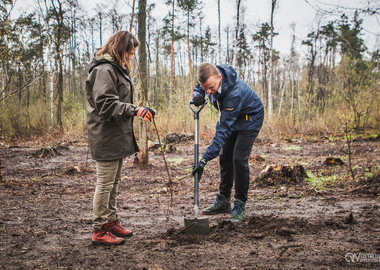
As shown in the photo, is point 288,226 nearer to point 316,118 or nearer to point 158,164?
point 158,164

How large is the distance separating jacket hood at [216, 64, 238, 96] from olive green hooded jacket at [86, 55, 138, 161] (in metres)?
1.23

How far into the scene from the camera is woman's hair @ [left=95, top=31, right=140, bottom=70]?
266 cm

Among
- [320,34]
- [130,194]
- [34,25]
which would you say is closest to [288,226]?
[130,194]

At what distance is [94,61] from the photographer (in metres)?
2.64

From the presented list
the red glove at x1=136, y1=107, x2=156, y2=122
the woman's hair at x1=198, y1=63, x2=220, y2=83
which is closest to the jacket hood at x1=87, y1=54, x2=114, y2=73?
the red glove at x1=136, y1=107, x2=156, y2=122

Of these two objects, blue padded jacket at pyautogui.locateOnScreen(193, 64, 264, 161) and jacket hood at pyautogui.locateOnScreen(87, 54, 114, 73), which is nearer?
jacket hood at pyautogui.locateOnScreen(87, 54, 114, 73)

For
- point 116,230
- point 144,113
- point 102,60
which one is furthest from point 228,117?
point 116,230

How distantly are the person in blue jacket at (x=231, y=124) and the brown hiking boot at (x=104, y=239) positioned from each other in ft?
3.59

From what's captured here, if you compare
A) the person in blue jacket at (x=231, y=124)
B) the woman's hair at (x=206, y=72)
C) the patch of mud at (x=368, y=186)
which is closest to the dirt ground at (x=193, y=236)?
the patch of mud at (x=368, y=186)

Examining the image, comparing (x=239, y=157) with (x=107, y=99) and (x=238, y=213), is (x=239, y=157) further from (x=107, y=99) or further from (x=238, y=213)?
(x=107, y=99)

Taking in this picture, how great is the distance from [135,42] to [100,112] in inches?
32.8

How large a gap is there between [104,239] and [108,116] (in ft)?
3.96

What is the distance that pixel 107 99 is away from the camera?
8.12ft

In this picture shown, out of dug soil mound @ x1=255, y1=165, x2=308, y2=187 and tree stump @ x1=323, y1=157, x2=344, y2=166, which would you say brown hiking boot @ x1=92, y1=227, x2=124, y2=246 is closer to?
dug soil mound @ x1=255, y1=165, x2=308, y2=187
